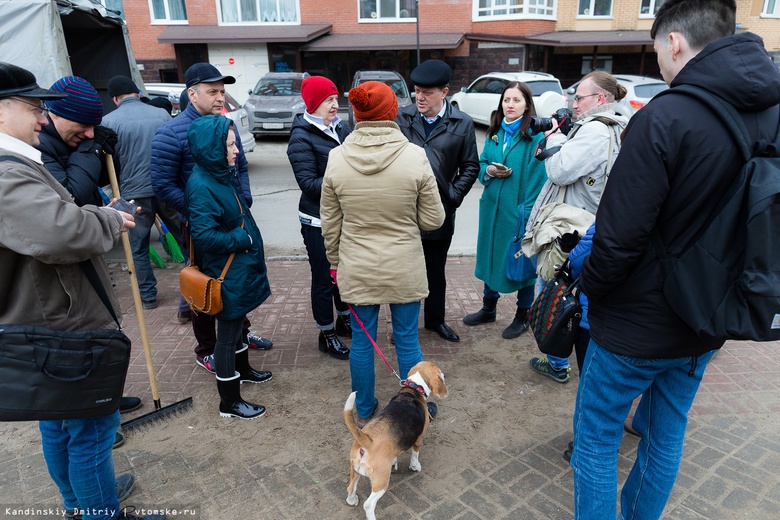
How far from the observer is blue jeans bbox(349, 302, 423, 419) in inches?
122

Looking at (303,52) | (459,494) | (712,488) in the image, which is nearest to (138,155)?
(459,494)

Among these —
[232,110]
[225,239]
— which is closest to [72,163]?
[225,239]

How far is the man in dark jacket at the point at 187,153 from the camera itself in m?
3.77

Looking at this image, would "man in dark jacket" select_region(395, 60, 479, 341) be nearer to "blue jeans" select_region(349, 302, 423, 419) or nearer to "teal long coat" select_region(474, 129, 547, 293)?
"teal long coat" select_region(474, 129, 547, 293)

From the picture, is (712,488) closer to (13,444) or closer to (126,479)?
(126,479)

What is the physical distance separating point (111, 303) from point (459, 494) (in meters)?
1.98

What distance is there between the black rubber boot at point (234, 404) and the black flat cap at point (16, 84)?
6.36 ft

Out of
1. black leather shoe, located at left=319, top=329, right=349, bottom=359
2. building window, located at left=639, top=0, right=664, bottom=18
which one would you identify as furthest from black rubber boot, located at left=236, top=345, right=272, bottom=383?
building window, located at left=639, top=0, right=664, bottom=18

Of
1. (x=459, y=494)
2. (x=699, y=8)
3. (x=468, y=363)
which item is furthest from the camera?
(x=468, y=363)

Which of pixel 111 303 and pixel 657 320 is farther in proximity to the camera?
pixel 111 303

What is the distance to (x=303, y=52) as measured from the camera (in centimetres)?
2203

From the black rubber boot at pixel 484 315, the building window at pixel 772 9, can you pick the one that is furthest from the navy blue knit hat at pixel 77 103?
the building window at pixel 772 9

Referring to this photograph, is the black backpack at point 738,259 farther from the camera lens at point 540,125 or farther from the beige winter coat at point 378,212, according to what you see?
the camera lens at point 540,125

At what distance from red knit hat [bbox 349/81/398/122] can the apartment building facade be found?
19.9 meters
